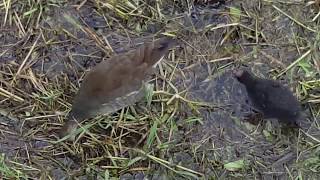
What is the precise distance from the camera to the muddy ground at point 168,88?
14.7 ft

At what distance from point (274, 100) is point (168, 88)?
709 mm

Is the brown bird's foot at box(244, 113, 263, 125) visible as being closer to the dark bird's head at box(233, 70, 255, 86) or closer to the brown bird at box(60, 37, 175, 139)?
the dark bird's head at box(233, 70, 255, 86)

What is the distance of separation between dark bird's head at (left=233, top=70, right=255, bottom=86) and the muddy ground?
74mm

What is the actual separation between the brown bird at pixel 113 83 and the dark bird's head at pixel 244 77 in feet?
1.83

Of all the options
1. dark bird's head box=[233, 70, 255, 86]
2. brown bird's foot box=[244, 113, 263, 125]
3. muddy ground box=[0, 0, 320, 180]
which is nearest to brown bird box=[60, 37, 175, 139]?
muddy ground box=[0, 0, 320, 180]

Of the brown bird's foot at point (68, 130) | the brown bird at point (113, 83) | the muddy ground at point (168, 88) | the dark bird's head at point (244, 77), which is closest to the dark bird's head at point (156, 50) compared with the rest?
the brown bird at point (113, 83)

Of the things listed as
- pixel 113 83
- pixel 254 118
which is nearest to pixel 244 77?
pixel 254 118

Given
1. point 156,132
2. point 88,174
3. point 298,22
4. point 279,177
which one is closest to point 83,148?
point 88,174

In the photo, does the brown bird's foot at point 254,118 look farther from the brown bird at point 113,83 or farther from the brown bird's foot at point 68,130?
the brown bird's foot at point 68,130

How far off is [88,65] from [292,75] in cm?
136

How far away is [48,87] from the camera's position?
4.71 metres

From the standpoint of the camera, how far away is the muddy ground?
4.49m

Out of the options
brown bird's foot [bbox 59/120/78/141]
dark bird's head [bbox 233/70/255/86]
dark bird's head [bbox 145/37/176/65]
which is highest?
dark bird's head [bbox 145/37/176/65]

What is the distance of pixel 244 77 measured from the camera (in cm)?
469
